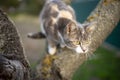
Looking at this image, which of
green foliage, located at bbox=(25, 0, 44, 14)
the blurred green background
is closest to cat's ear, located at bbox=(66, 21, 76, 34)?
the blurred green background

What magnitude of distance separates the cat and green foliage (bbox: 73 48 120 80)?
264 centimetres

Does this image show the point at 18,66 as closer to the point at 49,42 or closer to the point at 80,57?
the point at 80,57

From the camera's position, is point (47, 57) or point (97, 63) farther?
point (97, 63)

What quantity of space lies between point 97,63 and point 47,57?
4608 mm

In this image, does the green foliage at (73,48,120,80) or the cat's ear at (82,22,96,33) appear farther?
the green foliage at (73,48,120,80)

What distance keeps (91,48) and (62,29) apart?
660mm

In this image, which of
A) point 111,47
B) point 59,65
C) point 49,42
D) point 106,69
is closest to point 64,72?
point 59,65

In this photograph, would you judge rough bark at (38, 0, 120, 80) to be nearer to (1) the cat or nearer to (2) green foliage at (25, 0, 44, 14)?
(1) the cat

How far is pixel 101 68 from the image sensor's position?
7031 mm

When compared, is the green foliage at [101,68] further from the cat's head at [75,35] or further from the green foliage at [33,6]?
the green foliage at [33,6]

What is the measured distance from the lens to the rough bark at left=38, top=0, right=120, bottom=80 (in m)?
2.50

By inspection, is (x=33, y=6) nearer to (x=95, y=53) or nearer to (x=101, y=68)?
(x=101, y=68)

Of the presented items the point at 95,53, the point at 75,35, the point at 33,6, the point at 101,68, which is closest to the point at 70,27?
the point at 75,35

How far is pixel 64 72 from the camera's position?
98.0 inches
